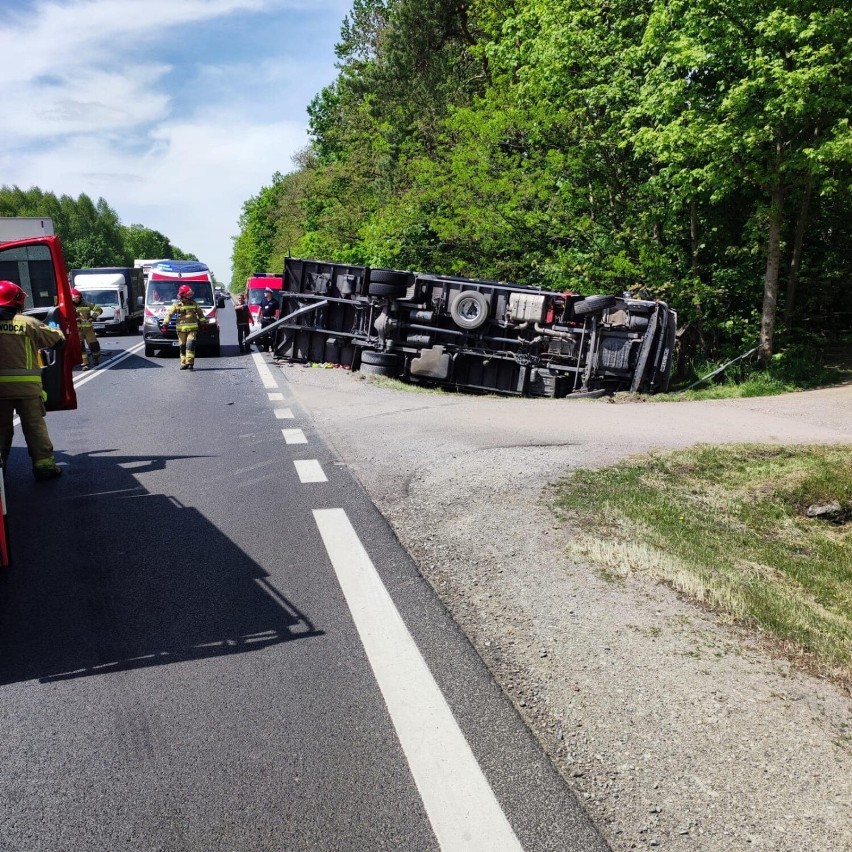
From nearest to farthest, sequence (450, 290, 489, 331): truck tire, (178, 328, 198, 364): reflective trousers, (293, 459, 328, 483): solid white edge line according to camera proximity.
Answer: (293, 459, 328, 483): solid white edge line
(450, 290, 489, 331): truck tire
(178, 328, 198, 364): reflective trousers

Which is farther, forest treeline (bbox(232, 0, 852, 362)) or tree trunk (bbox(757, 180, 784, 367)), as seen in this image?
tree trunk (bbox(757, 180, 784, 367))

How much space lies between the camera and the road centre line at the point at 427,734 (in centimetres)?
270

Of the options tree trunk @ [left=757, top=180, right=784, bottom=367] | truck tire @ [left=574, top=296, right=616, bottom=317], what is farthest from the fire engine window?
tree trunk @ [left=757, top=180, right=784, bottom=367]

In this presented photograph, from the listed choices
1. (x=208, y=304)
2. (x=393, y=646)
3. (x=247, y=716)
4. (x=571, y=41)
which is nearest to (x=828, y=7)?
(x=571, y=41)

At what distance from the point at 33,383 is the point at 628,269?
13.2 meters

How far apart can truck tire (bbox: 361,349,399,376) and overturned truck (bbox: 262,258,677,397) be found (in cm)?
2

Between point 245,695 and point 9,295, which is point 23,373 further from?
point 245,695

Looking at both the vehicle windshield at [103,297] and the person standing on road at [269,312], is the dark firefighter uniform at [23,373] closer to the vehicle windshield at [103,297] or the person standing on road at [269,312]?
the person standing on road at [269,312]

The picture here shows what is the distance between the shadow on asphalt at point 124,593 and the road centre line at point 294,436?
2.70 metres

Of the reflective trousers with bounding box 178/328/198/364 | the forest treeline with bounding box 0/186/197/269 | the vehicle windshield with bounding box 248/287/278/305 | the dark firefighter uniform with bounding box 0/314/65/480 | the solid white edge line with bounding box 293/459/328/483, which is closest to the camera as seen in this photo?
the dark firefighter uniform with bounding box 0/314/65/480

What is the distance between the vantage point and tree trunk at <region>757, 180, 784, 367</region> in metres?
14.9

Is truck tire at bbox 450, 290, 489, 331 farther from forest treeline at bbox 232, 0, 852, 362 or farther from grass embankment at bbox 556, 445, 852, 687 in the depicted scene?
grass embankment at bbox 556, 445, 852, 687

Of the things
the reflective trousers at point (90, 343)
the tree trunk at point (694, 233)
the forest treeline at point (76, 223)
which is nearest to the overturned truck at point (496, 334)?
the tree trunk at point (694, 233)

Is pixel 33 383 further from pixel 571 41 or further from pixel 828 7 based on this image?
pixel 571 41
